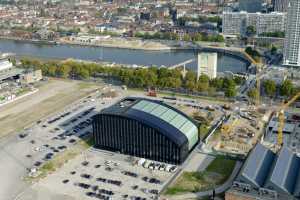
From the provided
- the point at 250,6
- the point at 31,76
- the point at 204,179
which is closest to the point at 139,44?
the point at 31,76

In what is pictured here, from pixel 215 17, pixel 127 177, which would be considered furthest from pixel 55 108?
pixel 215 17

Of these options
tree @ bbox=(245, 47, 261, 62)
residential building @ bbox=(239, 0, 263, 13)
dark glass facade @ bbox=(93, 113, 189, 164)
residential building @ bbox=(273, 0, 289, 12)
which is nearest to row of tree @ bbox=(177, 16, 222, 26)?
residential building @ bbox=(239, 0, 263, 13)

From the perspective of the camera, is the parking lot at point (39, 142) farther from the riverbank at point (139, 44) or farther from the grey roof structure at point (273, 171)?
the riverbank at point (139, 44)

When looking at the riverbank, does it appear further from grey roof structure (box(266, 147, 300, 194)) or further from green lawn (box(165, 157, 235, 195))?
grey roof structure (box(266, 147, 300, 194))

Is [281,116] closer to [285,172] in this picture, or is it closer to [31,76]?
[285,172]

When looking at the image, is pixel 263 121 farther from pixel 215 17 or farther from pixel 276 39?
pixel 215 17
